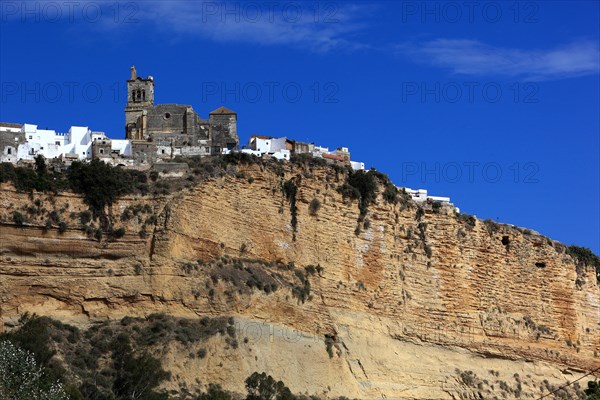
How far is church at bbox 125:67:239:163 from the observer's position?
57.7 m

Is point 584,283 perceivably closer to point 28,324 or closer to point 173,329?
point 173,329

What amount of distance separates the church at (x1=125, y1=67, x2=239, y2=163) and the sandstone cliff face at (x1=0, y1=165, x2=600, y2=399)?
3416 millimetres

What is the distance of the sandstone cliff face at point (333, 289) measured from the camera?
4944 cm

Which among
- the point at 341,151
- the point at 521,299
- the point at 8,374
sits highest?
the point at 341,151

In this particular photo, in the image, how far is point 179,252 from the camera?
51.4 m

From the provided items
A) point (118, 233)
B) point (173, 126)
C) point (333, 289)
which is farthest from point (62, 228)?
point (333, 289)

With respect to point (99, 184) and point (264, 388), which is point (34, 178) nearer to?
point (99, 184)

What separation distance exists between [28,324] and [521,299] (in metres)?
27.1

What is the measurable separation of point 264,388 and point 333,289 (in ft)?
27.3

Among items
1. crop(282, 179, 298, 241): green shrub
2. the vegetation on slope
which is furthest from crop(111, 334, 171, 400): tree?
crop(282, 179, 298, 241): green shrub

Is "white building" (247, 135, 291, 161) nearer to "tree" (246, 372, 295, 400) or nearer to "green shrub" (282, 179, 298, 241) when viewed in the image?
"green shrub" (282, 179, 298, 241)

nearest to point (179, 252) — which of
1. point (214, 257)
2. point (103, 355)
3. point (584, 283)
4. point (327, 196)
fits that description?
point (214, 257)

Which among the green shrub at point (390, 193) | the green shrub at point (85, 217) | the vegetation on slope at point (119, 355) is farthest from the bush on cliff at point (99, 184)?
the green shrub at point (390, 193)

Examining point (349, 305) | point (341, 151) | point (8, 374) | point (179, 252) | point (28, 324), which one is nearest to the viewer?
point (8, 374)
